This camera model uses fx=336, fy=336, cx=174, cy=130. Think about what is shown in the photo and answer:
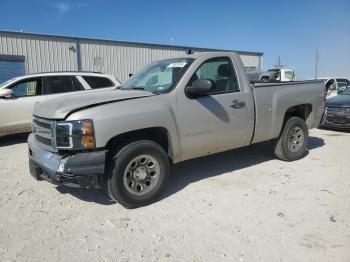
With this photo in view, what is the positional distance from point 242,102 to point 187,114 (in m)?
1.09

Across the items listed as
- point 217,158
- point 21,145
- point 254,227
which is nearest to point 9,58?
point 21,145

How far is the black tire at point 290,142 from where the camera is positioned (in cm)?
604

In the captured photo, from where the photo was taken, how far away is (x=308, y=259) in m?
3.02

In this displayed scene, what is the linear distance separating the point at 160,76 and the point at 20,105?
16.1 ft

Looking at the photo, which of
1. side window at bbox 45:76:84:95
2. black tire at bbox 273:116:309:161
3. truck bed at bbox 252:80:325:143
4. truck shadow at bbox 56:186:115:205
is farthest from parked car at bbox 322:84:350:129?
truck shadow at bbox 56:186:115:205

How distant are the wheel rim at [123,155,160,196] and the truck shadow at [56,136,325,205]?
1.15 feet

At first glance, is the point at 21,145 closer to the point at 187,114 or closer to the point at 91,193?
the point at 91,193

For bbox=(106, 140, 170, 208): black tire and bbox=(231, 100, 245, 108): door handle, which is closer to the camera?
bbox=(106, 140, 170, 208): black tire

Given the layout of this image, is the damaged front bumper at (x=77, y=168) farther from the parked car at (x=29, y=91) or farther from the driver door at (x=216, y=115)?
the parked car at (x=29, y=91)

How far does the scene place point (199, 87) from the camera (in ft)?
14.4

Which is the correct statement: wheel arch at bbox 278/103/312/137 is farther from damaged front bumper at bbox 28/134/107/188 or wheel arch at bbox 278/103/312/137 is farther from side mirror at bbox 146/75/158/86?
damaged front bumper at bbox 28/134/107/188

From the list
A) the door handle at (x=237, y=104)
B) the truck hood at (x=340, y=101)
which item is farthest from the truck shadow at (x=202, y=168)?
the truck hood at (x=340, y=101)

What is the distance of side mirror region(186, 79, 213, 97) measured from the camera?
4.36 meters

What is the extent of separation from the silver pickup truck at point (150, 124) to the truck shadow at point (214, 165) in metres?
0.57
